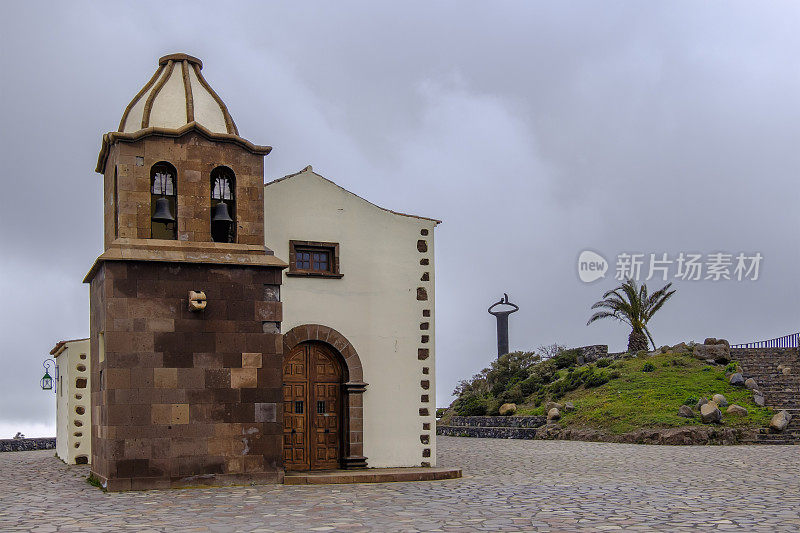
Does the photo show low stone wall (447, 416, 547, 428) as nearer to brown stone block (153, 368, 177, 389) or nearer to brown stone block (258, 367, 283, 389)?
brown stone block (258, 367, 283, 389)

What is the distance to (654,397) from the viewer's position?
94.7 ft

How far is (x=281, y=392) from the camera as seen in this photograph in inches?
587

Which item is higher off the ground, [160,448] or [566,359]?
[566,359]

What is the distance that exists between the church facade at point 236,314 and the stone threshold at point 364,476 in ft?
1.35

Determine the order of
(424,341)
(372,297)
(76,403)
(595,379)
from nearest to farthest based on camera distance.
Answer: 1. (372,297)
2. (424,341)
3. (76,403)
4. (595,379)

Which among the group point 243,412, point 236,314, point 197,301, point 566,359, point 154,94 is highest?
point 154,94

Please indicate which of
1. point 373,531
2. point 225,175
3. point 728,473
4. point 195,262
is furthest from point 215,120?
point 728,473

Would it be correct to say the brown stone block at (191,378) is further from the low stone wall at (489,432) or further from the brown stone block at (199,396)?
the low stone wall at (489,432)

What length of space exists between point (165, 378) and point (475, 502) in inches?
211

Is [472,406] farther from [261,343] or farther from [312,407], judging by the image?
[261,343]

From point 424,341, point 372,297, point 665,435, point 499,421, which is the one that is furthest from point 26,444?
point 665,435

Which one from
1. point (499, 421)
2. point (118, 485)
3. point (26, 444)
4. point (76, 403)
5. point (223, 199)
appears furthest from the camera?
point (499, 421)

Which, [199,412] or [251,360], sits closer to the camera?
[199,412]

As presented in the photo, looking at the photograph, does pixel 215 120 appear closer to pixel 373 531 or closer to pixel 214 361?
pixel 214 361
